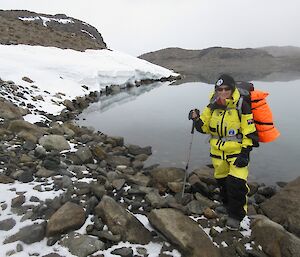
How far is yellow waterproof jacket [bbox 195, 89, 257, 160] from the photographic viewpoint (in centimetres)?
515

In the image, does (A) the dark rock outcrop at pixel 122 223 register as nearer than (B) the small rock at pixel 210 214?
Yes

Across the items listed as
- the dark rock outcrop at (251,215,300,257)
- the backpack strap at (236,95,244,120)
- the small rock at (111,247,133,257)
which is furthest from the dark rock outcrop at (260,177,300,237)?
the small rock at (111,247,133,257)

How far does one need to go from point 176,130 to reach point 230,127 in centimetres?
788

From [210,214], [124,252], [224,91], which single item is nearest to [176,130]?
[210,214]

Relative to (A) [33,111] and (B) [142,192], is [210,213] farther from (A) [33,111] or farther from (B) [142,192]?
(A) [33,111]

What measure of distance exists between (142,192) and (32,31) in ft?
91.9

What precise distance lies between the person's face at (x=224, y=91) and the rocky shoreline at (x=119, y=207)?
6.53 feet

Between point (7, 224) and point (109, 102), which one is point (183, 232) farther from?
point (109, 102)

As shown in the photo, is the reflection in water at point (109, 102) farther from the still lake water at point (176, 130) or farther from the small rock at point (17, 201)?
the small rock at point (17, 201)

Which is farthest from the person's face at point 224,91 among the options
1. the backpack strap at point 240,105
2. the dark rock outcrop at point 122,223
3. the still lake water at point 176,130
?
the still lake water at point 176,130

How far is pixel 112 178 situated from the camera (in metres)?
6.87

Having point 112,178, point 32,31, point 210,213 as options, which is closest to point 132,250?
point 210,213

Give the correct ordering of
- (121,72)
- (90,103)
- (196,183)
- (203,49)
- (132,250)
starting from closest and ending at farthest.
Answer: (132,250), (196,183), (90,103), (121,72), (203,49)

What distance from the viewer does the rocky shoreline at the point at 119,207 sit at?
4.79m
